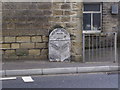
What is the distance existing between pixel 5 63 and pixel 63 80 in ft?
9.77

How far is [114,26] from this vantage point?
59.4ft

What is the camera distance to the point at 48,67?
→ 1084 centimetres

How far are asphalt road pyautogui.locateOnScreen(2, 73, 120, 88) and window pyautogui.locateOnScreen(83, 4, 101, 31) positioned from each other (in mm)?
8032

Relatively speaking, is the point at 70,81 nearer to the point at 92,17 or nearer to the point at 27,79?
the point at 27,79

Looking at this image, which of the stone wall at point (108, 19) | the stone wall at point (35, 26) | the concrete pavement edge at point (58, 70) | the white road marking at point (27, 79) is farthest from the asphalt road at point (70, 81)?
the stone wall at point (108, 19)

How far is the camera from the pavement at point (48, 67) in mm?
10234

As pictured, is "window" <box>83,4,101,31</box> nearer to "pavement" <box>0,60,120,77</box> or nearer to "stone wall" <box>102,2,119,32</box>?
"stone wall" <box>102,2,119,32</box>

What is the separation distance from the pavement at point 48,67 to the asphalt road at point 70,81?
390 mm

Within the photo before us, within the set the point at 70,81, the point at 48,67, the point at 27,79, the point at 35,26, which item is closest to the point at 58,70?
the point at 48,67

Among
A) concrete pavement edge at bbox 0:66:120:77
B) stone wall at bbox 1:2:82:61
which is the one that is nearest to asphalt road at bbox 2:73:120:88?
concrete pavement edge at bbox 0:66:120:77

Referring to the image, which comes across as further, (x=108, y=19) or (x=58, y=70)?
(x=108, y=19)

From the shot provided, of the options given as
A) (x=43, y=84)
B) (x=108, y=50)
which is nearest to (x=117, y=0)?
(x=108, y=50)

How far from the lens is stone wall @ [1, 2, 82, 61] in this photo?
469 inches

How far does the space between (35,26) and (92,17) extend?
6.62m
